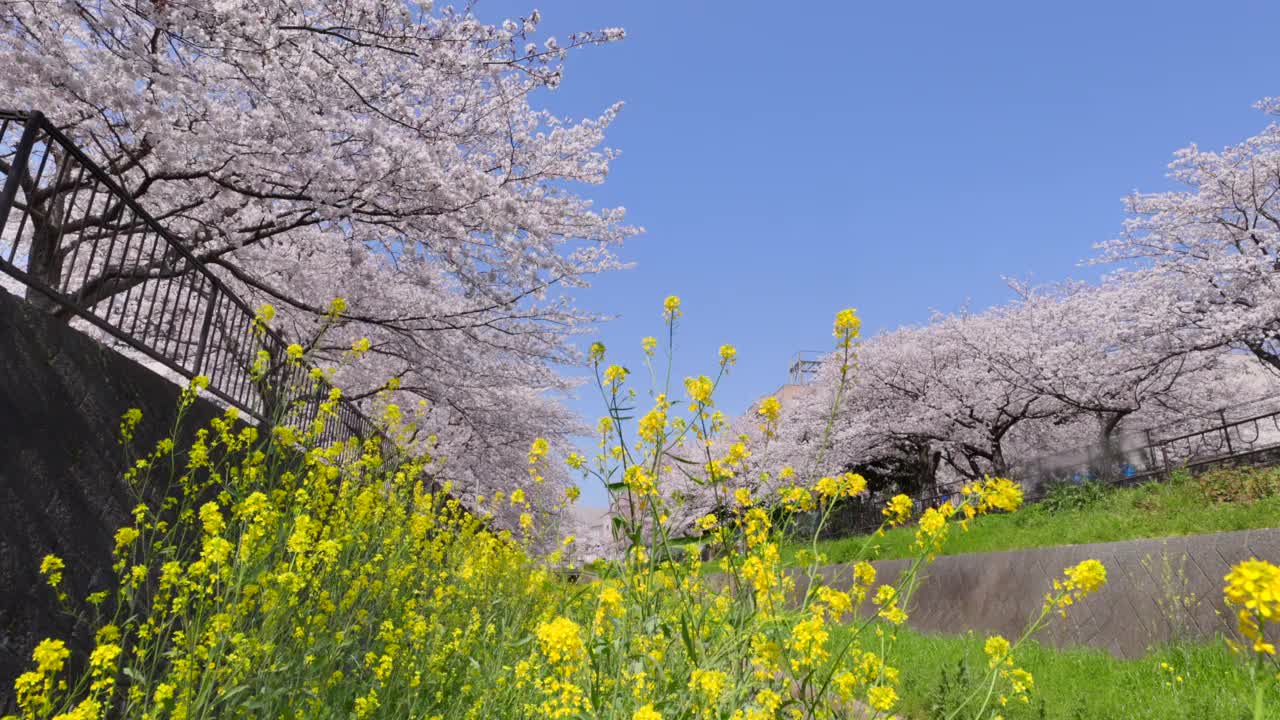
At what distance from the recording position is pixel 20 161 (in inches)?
193

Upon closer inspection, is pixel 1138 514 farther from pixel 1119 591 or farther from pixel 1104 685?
pixel 1104 685

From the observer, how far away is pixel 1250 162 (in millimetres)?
17000

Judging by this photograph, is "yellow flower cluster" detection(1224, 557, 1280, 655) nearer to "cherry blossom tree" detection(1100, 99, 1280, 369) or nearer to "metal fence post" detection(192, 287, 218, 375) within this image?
"metal fence post" detection(192, 287, 218, 375)

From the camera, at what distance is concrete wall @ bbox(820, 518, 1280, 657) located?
8.09m

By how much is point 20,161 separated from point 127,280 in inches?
136

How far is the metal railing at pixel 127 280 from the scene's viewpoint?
5012 mm

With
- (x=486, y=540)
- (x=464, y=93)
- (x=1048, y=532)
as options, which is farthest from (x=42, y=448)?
(x=1048, y=532)

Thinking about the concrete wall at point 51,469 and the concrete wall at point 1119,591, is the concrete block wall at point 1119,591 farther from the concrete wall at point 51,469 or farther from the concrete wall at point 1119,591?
the concrete wall at point 51,469

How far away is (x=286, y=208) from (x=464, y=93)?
291 cm

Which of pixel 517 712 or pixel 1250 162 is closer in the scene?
pixel 517 712

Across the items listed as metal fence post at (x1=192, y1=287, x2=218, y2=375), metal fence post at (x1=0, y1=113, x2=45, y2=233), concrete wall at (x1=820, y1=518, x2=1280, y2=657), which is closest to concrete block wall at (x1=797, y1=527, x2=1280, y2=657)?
concrete wall at (x1=820, y1=518, x2=1280, y2=657)

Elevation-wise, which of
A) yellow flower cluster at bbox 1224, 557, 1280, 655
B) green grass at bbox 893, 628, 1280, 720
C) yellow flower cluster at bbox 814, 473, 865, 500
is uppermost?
yellow flower cluster at bbox 814, 473, 865, 500

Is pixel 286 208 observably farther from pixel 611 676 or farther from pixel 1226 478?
pixel 1226 478

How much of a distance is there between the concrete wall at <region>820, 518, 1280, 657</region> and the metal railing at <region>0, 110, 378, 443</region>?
646 cm
